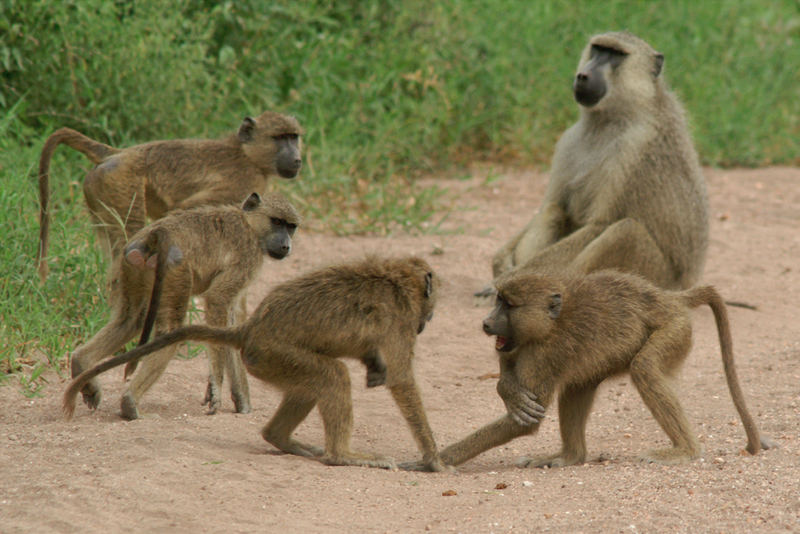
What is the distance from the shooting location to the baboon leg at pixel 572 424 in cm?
507

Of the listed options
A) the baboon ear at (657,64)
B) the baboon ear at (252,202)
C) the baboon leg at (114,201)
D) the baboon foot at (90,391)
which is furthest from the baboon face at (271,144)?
the baboon ear at (657,64)

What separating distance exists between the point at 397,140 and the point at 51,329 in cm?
489

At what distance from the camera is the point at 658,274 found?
7.31 metres

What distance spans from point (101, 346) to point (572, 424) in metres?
2.25

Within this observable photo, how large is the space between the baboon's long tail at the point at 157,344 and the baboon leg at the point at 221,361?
0.40 metres

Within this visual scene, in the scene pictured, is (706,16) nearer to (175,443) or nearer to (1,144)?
(1,144)

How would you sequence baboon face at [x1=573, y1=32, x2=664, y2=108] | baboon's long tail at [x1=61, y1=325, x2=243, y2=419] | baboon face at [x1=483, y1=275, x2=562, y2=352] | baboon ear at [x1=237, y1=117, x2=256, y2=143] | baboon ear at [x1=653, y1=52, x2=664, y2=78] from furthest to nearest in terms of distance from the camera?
baboon ear at [x1=653, y1=52, x2=664, y2=78] < baboon face at [x1=573, y1=32, x2=664, y2=108] < baboon ear at [x1=237, y1=117, x2=256, y2=143] < baboon face at [x1=483, y1=275, x2=562, y2=352] < baboon's long tail at [x1=61, y1=325, x2=243, y2=419]

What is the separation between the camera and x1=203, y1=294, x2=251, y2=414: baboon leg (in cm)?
518

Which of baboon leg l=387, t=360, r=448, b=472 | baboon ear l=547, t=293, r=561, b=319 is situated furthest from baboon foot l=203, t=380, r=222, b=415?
baboon ear l=547, t=293, r=561, b=319

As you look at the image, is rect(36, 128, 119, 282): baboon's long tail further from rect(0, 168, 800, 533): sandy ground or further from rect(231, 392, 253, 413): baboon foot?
rect(231, 392, 253, 413): baboon foot

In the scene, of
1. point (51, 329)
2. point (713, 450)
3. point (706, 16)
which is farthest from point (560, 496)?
point (706, 16)

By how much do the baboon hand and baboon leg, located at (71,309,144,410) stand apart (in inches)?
72.7

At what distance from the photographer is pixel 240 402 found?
18.0 feet

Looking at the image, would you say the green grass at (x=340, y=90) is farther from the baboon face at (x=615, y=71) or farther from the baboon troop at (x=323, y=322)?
the baboon face at (x=615, y=71)
